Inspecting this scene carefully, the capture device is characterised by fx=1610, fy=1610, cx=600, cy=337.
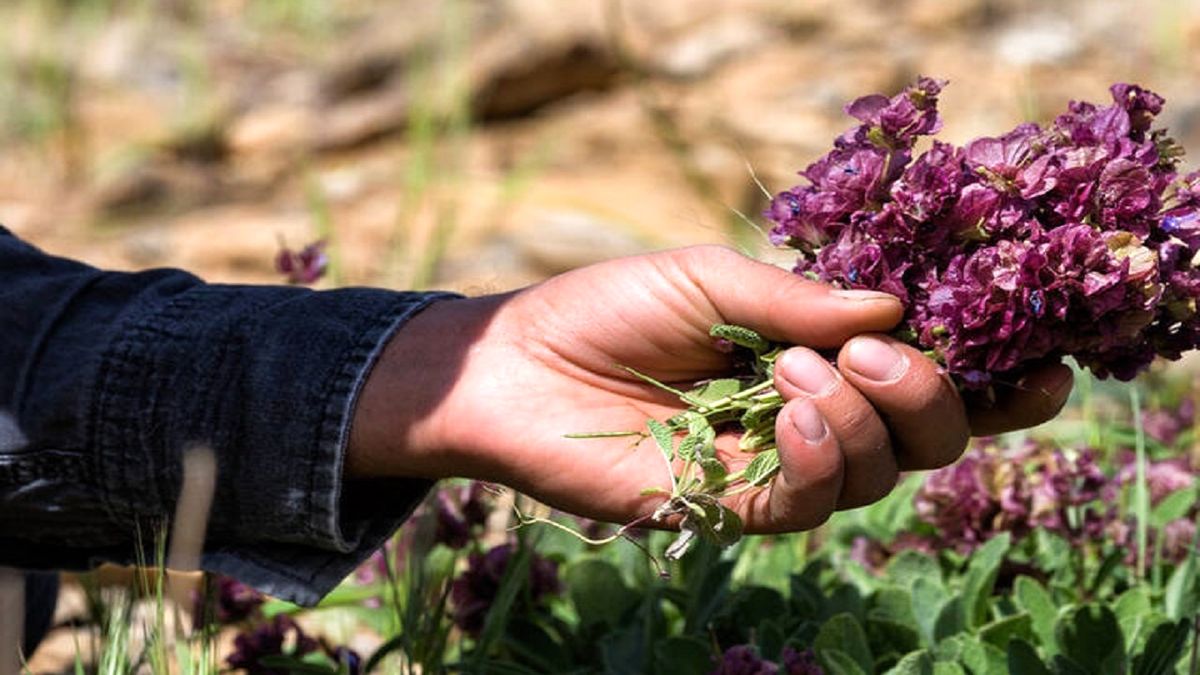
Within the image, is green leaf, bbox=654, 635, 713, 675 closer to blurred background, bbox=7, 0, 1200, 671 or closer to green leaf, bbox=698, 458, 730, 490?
green leaf, bbox=698, 458, 730, 490

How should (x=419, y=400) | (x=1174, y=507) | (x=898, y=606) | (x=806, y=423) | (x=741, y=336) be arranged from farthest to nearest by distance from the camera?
(x=1174, y=507) → (x=898, y=606) → (x=419, y=400) → (x=741, y=336) → (x=806, y=423)

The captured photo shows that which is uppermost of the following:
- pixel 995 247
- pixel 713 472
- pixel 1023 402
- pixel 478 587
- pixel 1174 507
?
pixel 995 247

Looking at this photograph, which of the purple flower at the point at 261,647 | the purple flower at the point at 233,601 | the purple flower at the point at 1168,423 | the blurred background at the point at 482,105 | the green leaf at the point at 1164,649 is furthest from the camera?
the blurred background at the point at 482,105

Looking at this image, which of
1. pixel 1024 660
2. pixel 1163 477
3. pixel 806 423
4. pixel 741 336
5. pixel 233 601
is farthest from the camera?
pixel 1163 477

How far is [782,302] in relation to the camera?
1496 millimetres

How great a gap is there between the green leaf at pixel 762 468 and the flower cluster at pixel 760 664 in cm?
29

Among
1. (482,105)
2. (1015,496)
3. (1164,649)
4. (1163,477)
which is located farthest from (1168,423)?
(482,105)

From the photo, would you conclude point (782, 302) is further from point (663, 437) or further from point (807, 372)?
point (663, 437)

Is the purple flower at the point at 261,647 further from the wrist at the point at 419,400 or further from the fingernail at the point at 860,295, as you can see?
the fingernail at the point at 860,295

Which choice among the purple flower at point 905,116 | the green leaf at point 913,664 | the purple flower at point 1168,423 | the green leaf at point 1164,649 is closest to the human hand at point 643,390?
the purple flower at point 905,116

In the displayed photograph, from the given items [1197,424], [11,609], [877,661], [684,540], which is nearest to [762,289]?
[684,540]

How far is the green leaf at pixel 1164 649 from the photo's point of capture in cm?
177

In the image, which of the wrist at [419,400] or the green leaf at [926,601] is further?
the green leaf at [926,601]

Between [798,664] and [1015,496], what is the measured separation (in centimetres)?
52
